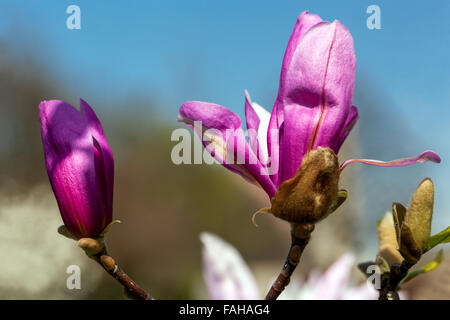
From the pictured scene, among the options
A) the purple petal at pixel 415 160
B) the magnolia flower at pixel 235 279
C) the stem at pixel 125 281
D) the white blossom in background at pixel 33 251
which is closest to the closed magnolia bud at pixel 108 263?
the stem at pixel 125 281

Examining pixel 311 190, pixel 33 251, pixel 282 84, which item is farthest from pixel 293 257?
pixel 33 251

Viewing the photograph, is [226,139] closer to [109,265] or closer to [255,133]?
[255,133]

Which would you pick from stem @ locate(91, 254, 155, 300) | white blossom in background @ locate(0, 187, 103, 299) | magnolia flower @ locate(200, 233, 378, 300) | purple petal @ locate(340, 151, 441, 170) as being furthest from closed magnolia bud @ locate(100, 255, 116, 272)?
white blossom in background @ locate(0, 187, 103, 299)

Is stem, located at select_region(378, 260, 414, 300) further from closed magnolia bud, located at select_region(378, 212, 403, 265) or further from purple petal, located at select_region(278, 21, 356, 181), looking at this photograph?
purple petal, located at select_region(278, 21, 356, 181)

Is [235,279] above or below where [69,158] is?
below

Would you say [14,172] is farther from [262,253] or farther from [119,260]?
[262,253]

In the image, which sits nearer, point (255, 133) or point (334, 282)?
point (255, 133)
